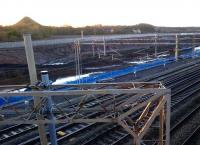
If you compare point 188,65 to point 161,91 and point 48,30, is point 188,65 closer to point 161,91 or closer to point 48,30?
point 161,91

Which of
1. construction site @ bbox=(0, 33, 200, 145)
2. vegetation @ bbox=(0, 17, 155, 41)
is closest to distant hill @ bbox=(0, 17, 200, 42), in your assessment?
vegetation @ bbox=(0, 17, 155, 41)

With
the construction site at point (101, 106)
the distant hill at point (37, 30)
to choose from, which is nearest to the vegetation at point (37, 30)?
the distant hill at point (37, 30)

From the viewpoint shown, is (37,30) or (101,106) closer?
(101,106)

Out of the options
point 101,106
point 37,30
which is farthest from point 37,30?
point 101,106

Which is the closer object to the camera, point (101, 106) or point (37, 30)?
point (101, 106)

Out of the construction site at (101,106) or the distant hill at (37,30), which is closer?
the construction site at (101,106)

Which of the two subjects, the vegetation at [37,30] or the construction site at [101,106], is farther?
the vegetation at [37,30]

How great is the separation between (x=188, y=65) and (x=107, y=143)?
71.0ft

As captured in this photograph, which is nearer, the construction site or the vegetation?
the construction site

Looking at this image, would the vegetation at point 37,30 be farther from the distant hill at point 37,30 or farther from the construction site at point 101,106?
the construction site at point 101,106

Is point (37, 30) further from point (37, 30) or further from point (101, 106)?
point (101, 106)

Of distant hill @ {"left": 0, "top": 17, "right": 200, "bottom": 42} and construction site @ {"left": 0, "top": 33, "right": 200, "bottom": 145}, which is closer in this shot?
construction site @ {"left": 0, "top": 33, "right": 200, "bottom": 145}

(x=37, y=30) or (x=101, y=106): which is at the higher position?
(x=37, y=30)

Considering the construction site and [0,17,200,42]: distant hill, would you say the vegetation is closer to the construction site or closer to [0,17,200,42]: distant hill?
[0,17,200,42]: distant hill
